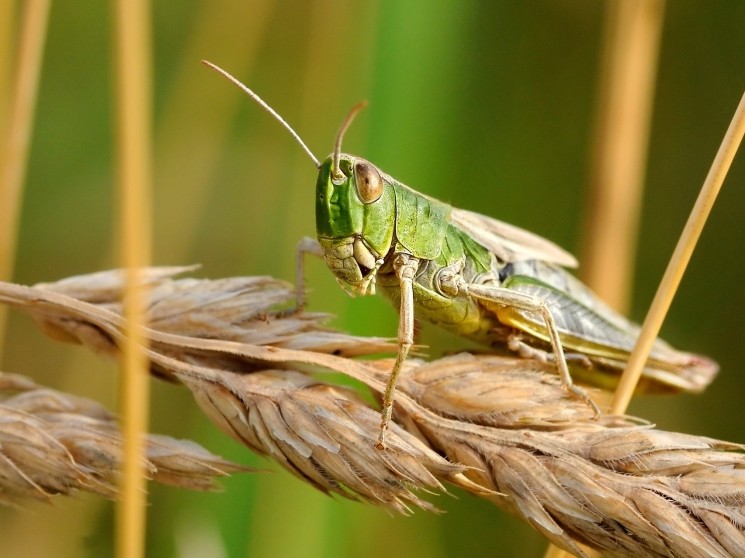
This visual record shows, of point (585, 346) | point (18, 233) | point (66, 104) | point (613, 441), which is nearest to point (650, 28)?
point (585, 346)

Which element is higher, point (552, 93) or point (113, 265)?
point (552, 93)

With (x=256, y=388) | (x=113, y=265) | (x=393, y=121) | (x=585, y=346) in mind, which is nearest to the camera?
(x=256, y=388)

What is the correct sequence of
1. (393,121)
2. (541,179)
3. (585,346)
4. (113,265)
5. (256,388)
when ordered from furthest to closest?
1. (541,179)
2. (113,265)
3. (585,346)
4. (393,121)
5. (256,388)

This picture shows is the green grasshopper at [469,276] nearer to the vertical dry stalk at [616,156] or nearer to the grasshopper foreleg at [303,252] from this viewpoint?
the grasshopper foreleg at [303,252]

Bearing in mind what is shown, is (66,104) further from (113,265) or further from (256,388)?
(256,388)

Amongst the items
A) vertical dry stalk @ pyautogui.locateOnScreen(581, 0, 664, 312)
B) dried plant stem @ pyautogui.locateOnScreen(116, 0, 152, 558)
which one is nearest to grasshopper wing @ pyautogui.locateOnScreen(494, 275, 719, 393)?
vertical dry stalk @ pyautogui.locateOnScreen(581, 0, 664, 312)

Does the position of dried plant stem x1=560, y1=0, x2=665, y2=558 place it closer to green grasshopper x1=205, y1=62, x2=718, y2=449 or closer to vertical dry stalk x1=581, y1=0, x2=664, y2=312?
vertical dry stalk x1=581, y1=0, x2=664, y2=312
